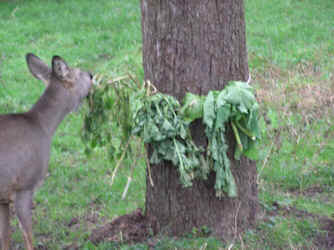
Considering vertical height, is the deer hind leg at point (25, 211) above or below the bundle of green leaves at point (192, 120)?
below

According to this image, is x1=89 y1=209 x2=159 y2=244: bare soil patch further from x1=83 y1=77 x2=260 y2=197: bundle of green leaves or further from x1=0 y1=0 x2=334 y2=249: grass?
x1=83 y1=77 x2=260 y2=197: bundle of green leaves

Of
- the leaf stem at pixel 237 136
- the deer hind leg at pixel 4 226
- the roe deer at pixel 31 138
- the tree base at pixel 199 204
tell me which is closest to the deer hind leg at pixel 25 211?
the roe deer at pixel 31 138

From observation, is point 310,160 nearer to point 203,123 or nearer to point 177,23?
point 203,123

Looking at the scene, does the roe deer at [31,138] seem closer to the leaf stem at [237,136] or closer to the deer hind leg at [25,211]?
the deer hind leg at [25,211]

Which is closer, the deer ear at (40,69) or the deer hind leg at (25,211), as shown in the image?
the deer hind leg at (25,211)

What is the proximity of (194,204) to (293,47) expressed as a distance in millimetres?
6351

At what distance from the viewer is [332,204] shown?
5.18 meters

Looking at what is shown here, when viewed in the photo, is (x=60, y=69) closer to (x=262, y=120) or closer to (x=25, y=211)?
(x=25, y=211)

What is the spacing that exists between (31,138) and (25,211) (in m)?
0.64

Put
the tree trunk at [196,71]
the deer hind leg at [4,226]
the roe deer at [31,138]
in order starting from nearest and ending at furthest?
the tree trunk at [196,71]
the roe deer at [31,138]
the deer hind leg at [4,226]

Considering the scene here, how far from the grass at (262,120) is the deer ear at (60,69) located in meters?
0.46

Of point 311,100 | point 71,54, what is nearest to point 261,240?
point 311,100

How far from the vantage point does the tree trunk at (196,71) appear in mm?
4207

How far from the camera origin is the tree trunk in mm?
4207
